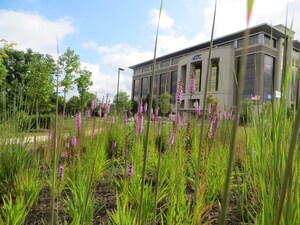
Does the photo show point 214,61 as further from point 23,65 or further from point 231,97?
point 23,65

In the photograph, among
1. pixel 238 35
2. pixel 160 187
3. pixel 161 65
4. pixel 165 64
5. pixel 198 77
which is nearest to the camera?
pixel 160 187

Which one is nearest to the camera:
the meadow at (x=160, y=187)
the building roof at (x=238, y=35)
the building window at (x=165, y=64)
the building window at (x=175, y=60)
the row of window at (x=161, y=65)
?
the meadow at (x=160, y=187)

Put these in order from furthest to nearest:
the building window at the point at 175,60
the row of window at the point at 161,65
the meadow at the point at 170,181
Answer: the row of window at the point at 161,65 < the building window at the point at 175,60 < the meadow at the point at 170,181

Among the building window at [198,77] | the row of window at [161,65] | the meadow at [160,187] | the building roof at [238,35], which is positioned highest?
the building roof at [238,35]

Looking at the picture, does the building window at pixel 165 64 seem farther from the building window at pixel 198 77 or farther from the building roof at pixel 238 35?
the building window at pixel 198 77

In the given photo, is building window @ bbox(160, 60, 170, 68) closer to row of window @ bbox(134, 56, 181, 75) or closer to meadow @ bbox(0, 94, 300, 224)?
row of window @ bbox(134, 56, 181, 75)

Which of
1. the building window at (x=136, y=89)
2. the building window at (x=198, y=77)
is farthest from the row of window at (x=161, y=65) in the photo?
the building window at (x=198, y=77)

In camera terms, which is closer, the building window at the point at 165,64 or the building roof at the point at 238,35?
the building roof at the point at 238,35

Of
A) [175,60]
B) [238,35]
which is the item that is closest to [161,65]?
Answer: [175,60]

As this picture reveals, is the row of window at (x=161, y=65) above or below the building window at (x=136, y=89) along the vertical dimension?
above

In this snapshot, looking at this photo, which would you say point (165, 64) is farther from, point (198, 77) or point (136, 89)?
point (198, 77)

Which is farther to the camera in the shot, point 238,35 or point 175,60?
point 175,60

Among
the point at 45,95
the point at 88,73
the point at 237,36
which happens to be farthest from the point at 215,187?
the point at 237,36

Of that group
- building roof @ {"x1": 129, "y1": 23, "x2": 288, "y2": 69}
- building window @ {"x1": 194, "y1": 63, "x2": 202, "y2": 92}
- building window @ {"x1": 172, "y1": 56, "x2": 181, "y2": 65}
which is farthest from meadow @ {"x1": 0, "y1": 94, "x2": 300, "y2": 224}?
building window @ {"x1": 172, "y1": 56, "x2": 181, "y2": 65}
